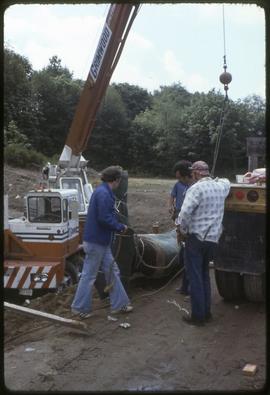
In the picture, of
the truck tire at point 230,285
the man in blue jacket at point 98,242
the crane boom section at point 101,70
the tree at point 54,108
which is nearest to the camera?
the man in blue jacket at point 98,242

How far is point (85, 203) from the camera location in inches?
423

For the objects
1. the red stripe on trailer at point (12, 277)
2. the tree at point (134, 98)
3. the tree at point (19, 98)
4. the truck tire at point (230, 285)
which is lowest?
the red stripe on trailer at point (12, 277)

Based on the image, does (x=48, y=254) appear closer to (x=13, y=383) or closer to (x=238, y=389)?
(x=13, y=383)

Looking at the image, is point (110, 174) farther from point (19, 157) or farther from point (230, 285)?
point (19, 157)

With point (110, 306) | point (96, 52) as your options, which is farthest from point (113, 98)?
point (110, 306)

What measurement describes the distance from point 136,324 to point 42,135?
3164cm

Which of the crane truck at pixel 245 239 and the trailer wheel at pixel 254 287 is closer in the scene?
the crane truck at pixel 245 239

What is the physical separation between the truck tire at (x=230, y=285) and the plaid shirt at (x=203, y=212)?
80 cm

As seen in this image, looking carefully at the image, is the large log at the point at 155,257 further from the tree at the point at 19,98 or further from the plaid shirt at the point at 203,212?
the tree at the point at 19,98

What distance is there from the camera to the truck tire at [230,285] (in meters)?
6.67

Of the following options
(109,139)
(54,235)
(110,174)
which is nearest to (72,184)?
(54,235)

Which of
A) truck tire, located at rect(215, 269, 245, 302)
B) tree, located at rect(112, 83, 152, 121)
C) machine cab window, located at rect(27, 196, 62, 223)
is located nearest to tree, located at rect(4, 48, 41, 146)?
tree, located at rect(112, 83, 152, 121)

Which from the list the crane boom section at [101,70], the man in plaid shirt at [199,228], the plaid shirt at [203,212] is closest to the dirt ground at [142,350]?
the man in plaid shirt at [199,228]

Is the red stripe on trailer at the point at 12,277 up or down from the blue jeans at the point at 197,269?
down
